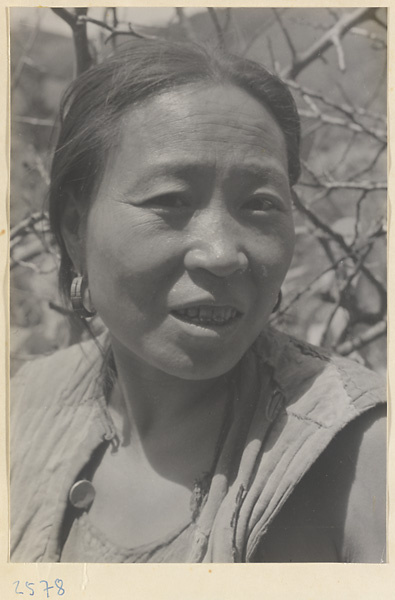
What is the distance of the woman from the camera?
52.9 inches

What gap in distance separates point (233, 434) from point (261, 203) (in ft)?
1.72

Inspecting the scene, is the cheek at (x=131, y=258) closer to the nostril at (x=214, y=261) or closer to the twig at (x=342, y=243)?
the nostril at (x=214, y=261)

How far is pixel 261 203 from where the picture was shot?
140 cm

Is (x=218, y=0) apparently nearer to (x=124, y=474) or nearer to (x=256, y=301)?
(x=256, y=301)

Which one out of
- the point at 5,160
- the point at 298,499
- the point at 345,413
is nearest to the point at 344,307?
the point at 345,413

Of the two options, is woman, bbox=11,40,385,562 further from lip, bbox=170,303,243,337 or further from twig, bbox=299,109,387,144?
twig, bbox=299,109,387,144

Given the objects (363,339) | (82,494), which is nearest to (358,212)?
(363,339)

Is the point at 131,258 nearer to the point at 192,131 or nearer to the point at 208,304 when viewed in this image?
the point at 208,304

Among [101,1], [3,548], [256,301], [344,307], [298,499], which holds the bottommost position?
[3,548]

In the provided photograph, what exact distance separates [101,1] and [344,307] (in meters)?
1.01

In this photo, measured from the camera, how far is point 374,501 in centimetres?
146

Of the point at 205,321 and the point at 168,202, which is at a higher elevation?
the point at 168,202
